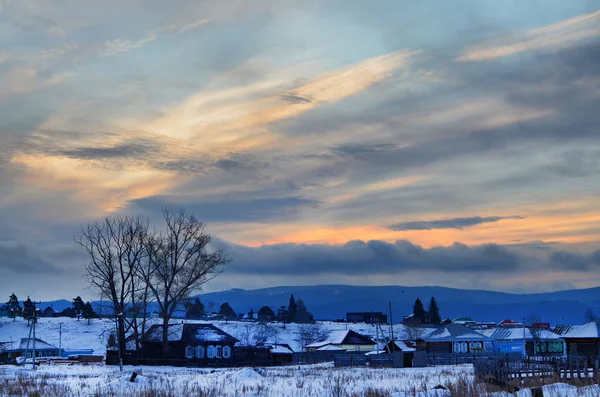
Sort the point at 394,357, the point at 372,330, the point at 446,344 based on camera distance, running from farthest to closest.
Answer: the point at 372,330, the point at 446,344, the point at 394,357

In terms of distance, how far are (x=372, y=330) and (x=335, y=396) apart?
147 m

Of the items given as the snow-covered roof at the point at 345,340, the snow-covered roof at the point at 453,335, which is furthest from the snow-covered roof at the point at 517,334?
the snow-covered roof at the point at 345,340

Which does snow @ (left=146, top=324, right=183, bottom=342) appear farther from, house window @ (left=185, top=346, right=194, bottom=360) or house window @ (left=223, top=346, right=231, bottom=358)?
house window @ (left=223, top=346, right=231, bottom=358)

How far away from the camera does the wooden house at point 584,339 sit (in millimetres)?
82062

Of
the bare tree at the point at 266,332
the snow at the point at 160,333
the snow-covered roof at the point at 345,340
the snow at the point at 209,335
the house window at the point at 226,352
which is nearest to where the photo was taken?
the snow at the point at 160,333

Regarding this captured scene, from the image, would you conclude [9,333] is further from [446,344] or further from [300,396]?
[300,396]

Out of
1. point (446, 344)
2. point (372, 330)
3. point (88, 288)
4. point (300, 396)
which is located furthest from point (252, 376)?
point (372, 330)

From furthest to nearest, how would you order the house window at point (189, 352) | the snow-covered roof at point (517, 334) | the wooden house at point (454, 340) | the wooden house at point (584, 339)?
1. the wooden house at point (454, 340)
2. the snow-covered roof at point (517, 334)
3. the wooden house at point (584, 339)
4. the house window at point (189, 352)

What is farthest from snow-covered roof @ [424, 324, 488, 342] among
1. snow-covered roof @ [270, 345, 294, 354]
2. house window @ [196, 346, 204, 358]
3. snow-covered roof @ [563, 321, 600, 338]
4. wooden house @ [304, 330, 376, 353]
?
house window @ [196, 346, 204, 358]

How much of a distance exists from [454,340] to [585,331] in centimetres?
2406

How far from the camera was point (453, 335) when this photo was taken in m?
106

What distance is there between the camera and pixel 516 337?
10800 cm

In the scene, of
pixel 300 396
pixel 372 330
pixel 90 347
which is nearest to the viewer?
pixel 300 396

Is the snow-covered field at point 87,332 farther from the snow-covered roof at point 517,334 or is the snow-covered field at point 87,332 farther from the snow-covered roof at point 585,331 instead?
the snow-covered roof at point 585,331
